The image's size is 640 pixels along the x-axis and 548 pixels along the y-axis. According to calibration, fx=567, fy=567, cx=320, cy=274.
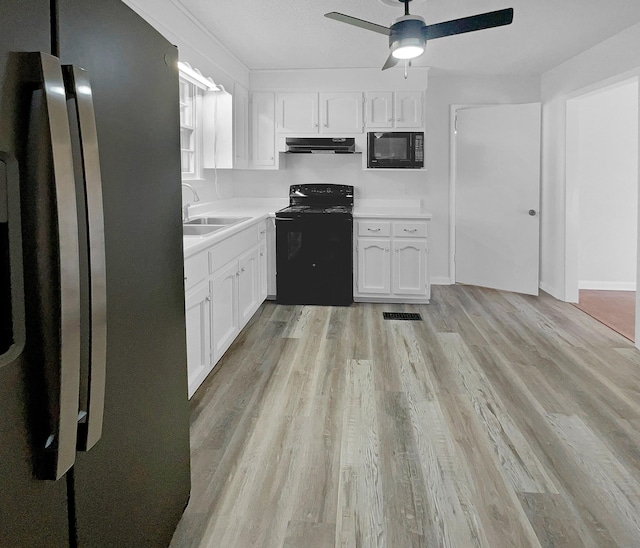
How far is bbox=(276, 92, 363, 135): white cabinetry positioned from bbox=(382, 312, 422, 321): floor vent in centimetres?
192

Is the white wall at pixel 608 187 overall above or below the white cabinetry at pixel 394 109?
below

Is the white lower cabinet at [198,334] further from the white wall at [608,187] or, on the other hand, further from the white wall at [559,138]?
the white wall at [608,187]

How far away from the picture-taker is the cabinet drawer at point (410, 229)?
529 centimetres

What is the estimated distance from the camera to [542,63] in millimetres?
5500

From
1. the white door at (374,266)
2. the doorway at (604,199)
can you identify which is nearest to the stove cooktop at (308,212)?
the white door at (374,266)

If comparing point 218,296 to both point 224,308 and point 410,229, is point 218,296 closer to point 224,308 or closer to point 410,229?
point 224,308

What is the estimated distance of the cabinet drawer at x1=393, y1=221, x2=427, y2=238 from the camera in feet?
17.3

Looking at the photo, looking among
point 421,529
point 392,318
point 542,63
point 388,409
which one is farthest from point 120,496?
point 542,63

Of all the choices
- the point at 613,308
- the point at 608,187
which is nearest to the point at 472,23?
the point at 613,308

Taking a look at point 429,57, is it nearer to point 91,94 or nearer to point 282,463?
point 282,463

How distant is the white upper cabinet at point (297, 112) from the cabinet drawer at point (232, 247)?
132 centimetres

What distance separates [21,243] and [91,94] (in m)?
0.31

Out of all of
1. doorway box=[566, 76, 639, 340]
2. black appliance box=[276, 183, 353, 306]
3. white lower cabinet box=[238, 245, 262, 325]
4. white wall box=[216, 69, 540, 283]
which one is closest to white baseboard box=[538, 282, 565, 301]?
doorway box=[566, 76, 639, 340]

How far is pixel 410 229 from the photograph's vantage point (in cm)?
530
